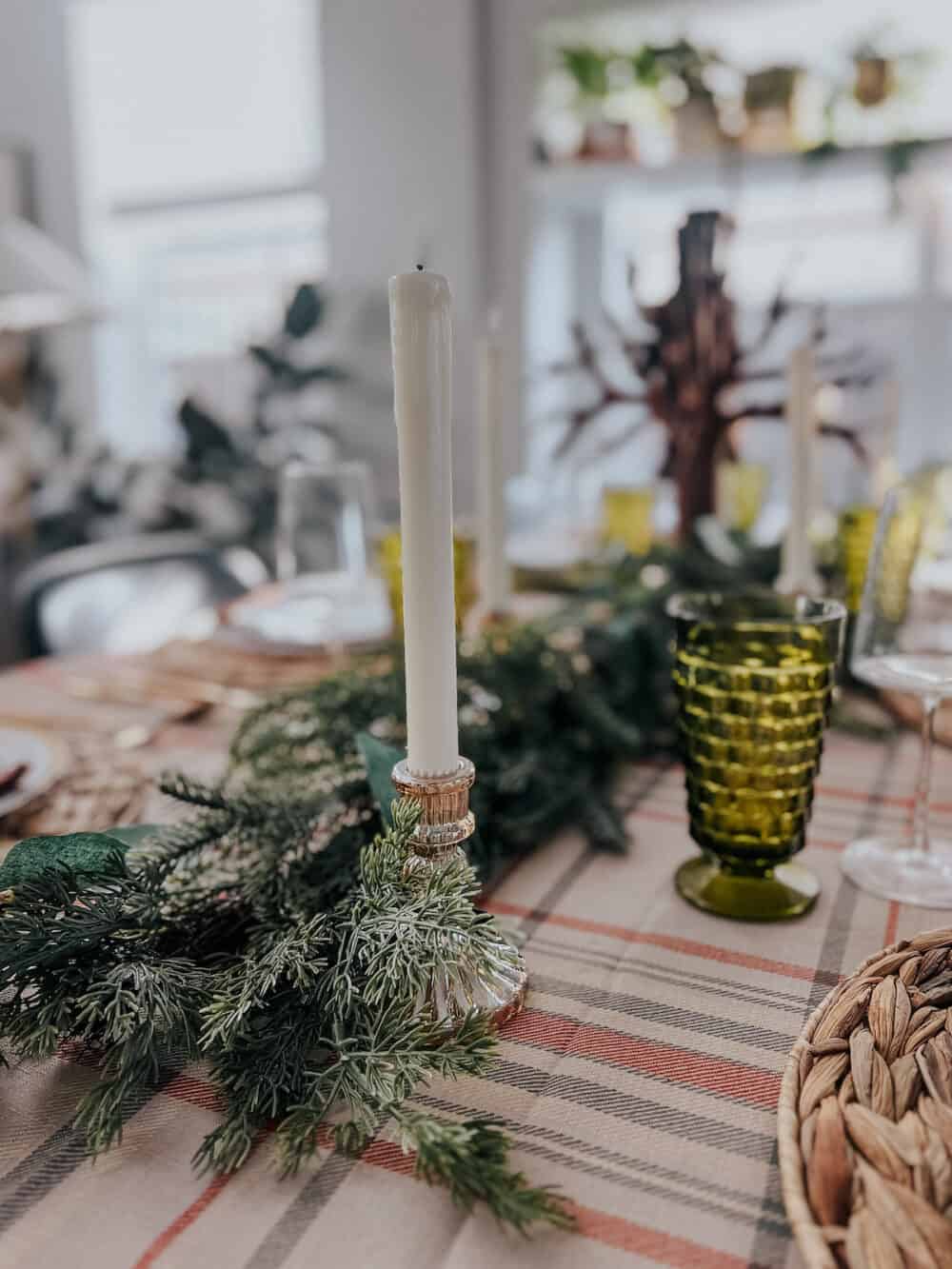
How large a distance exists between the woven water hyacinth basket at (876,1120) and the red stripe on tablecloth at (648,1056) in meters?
0.03

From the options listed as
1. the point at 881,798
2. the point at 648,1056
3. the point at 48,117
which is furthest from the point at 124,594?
the point at 48,117

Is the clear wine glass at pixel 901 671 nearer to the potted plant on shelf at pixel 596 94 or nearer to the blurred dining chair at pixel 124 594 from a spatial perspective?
the blurred dining chair at pixel 124 594

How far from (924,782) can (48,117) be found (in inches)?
141

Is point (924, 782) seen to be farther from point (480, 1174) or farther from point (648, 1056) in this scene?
point (480, 1174)

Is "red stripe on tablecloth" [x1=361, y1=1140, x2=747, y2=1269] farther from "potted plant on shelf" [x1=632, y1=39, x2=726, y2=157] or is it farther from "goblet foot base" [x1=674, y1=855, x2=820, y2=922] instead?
"potted plant on shelf" [x1=632, y1=39, x2=726, y2=157]

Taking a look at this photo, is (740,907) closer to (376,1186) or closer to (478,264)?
(376,1186)

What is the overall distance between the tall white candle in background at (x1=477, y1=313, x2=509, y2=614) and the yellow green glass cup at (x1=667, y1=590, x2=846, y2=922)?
390mm

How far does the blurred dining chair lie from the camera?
1.33m

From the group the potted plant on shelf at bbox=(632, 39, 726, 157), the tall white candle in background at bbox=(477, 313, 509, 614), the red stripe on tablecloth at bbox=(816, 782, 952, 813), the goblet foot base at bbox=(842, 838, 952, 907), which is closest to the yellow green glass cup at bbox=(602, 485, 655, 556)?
the tall white candle in background at bbox=(477, 313, 509, 614)

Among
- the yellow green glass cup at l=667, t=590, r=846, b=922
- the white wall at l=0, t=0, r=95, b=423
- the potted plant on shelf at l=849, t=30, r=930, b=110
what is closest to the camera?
the yellow green glass cup at l=667, t=590, r=846, b=922

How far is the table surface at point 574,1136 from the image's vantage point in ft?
1.13

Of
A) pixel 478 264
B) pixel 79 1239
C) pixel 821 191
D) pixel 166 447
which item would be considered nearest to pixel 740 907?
pixel 79 1239

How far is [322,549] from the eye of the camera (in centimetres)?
91

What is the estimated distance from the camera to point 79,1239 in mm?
351
